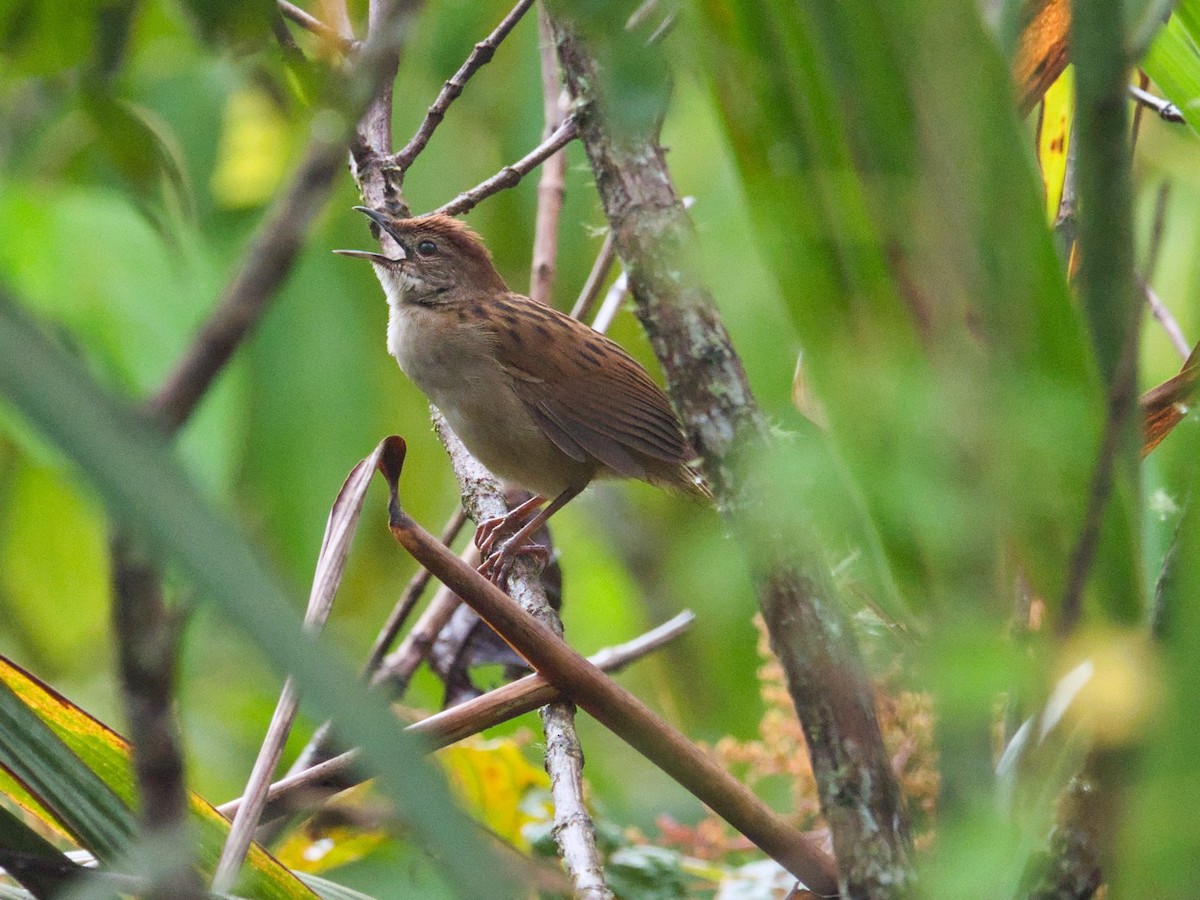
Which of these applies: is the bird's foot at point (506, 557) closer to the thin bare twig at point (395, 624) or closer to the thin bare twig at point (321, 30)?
the thin bare twig at point (395, 624)

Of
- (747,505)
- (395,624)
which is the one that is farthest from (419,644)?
(747,505)

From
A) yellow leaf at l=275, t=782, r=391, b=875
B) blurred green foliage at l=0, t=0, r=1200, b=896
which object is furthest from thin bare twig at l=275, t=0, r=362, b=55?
yellow leaf at l=275, t=782, r=391, b=875

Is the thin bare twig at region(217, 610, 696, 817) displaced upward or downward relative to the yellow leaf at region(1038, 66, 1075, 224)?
downward

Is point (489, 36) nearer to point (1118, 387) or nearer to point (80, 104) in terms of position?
point (80, 104)

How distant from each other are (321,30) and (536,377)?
152 centimetres

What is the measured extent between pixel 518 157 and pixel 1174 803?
3222mm

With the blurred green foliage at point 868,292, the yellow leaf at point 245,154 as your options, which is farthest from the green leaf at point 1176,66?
the yellow leaf at point 245,154

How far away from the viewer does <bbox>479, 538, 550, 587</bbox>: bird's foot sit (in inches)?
124

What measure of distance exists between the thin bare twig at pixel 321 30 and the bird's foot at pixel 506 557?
1302mm

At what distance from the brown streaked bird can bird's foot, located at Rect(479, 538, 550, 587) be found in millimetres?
390

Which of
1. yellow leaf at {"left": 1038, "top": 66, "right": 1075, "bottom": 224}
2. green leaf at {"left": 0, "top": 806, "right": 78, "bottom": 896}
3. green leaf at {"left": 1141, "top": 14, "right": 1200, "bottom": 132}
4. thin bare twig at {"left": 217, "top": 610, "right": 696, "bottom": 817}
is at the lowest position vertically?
green leaf at {"left": 0, "top": 806, "right": 78, "bottom": 896}

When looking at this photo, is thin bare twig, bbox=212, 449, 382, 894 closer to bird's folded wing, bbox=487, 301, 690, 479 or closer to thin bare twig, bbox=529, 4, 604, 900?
thin bare twig, bbox=529, 4, 604, 900

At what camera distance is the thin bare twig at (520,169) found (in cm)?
282

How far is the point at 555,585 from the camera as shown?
3287 millimetres
